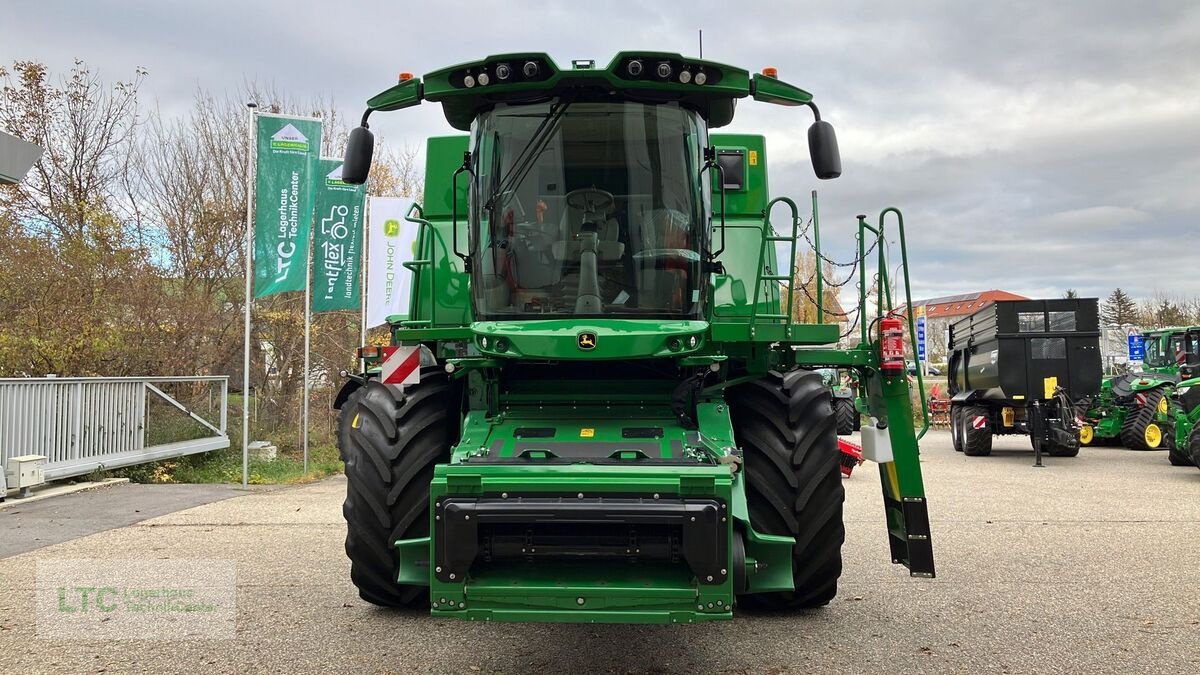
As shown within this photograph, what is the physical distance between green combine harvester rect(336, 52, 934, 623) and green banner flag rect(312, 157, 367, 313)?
8685 mm

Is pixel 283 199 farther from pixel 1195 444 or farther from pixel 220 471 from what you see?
pixel 1195 444

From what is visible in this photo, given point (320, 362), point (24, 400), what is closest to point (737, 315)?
point (24, 400)

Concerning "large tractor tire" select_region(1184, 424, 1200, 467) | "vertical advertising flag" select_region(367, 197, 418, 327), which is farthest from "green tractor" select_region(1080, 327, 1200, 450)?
"vertical advertising flag" select_region(367, 197, 418, 327)

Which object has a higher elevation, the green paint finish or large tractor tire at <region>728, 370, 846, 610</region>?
the green paint finish

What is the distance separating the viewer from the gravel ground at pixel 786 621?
415 centimetres

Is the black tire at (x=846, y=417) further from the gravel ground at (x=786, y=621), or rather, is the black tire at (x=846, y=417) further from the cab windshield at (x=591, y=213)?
the cab windshield at (x=591, y=213)

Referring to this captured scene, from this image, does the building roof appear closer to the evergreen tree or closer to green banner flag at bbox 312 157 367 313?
the evergreen tree

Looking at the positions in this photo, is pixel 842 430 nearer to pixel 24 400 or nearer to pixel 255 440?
pixel 255 440

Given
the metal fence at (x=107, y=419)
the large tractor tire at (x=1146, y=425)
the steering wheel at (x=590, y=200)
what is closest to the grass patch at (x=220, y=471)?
the metal fence at (x=107, y=419)

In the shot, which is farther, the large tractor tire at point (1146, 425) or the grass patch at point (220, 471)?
the large tractor tire at point (1146, 425)

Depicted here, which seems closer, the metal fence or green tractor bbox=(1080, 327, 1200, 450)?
the metal fence

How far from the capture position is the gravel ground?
13.6 ft

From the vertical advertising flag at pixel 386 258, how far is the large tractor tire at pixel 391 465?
8799 millimetres

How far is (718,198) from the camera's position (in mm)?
4309
